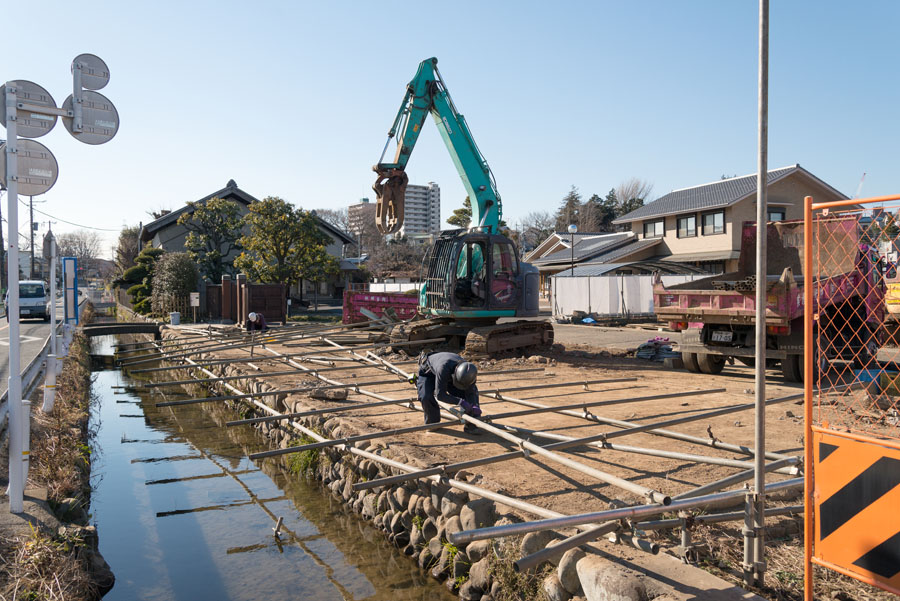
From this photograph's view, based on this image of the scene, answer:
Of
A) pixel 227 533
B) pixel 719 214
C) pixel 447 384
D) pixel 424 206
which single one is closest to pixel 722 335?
pixel 447 384

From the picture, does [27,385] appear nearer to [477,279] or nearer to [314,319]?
[477,279]

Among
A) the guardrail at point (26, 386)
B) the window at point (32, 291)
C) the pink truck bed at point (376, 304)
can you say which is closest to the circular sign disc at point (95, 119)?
the guardrail at point (26, 386)

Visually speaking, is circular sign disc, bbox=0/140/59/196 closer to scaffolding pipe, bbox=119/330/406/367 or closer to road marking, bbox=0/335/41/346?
scaffolding pipe, bbox=119/330/406/367

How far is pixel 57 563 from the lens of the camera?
4.34m

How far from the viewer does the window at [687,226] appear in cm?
2922

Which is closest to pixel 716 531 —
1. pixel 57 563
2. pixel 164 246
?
pixel 57 563

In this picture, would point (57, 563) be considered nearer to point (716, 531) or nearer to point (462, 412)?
point (462, 412)

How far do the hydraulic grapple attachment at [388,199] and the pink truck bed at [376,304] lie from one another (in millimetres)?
Answer: 5539

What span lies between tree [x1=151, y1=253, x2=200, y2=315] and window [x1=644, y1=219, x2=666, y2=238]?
21961 mm

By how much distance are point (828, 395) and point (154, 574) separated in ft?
28.7

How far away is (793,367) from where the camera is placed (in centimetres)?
1000

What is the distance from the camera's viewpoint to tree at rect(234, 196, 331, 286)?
1067 inches

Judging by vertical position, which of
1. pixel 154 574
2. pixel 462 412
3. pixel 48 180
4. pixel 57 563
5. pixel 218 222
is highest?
pixel 218 222

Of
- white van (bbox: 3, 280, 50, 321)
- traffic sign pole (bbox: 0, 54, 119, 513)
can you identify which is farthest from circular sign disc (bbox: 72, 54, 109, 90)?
white van (bbox: 3, 280, 50, 321)
